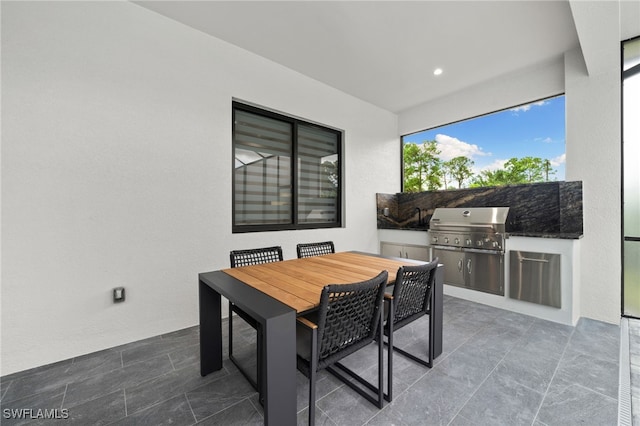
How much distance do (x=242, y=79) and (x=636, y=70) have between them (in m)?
4.14

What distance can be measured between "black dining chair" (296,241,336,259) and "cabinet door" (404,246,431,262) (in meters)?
1.65

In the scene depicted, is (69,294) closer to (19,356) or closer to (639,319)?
(19,356)

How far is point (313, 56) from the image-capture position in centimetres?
299

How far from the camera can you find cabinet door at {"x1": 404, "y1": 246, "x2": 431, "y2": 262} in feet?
12.2

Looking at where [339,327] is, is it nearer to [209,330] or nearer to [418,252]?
[209,330]

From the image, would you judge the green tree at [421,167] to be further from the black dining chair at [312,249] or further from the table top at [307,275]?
the table top at [307,275]

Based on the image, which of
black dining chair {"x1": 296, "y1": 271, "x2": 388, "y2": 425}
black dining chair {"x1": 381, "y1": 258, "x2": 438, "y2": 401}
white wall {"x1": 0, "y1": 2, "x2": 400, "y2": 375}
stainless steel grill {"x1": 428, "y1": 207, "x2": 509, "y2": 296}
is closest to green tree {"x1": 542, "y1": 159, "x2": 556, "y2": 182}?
stainless steel grill {"x1": 428, "y1": 207, "x2": 509, "y2": 296}

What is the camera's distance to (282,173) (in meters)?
3.42

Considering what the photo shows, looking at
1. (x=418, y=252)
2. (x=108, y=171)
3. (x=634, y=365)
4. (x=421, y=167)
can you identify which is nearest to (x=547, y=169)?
(x=421, y=167)

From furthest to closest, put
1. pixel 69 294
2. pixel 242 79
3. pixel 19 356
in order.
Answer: pixel 242 79, pixel 69 294, pixel 19 356

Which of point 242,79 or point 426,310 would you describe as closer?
point 426,310

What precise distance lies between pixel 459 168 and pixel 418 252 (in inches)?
60.0

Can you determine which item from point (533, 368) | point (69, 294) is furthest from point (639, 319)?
point (69, 294)

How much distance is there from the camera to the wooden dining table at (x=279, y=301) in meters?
1.07
